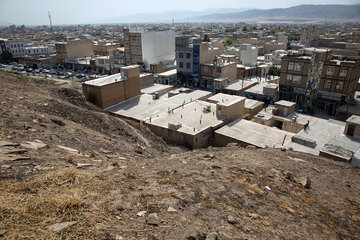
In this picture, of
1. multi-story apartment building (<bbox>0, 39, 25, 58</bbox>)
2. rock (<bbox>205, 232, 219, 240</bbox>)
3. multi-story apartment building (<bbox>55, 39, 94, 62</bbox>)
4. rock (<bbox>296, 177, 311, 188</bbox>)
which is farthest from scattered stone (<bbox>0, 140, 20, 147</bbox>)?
multi-story apartment building (<bbox>0, 39, 25, 58</bbox>)

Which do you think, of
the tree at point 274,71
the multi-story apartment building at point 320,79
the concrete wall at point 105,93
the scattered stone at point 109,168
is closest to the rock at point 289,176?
the scattered stone at point 109,168

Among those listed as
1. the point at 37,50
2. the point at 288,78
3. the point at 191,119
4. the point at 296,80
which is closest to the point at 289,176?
the point at 191,119

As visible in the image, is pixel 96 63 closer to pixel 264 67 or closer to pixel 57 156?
pixel 264 67

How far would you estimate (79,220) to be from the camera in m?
5.37

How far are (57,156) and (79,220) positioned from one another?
13.7ft

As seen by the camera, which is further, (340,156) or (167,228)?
(340,156)

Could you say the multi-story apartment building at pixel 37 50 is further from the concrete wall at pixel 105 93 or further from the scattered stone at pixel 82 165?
the scattered stone at pixel 82 165

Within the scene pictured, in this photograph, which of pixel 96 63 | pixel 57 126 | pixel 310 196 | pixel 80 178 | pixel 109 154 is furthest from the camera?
pixel 96 63

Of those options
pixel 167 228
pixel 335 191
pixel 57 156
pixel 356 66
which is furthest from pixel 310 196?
pixel 356 66

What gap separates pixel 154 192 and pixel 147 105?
20.3 meters

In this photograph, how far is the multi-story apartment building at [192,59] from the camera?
4506 cm

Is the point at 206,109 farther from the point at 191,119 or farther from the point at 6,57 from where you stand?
the point at 6,57

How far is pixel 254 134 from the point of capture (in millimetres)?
19969

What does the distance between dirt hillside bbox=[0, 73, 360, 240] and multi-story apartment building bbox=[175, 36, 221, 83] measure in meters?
34.8
